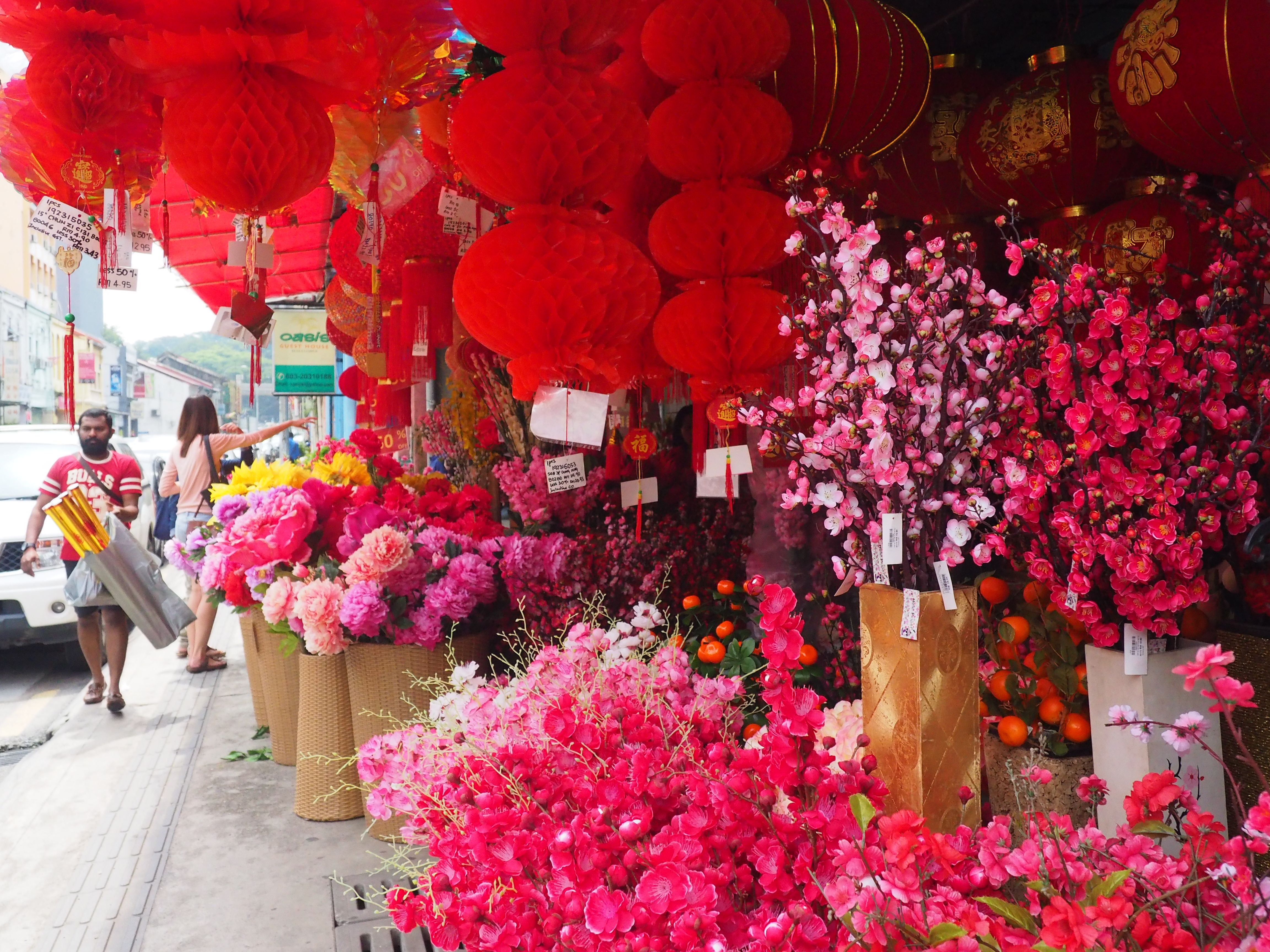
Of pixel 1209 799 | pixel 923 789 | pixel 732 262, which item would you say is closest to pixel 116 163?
pixel 732 262

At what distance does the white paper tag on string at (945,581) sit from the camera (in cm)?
123

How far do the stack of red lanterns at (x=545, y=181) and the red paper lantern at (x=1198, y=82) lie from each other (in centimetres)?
91

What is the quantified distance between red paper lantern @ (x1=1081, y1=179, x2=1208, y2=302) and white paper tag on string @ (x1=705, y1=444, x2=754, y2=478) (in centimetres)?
80

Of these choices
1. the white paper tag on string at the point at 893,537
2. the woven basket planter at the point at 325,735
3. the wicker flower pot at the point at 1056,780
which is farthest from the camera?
the woven basket planter at the point at 325,735

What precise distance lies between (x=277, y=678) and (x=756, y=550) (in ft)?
7.19

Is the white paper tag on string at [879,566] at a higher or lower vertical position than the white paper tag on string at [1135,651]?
higher

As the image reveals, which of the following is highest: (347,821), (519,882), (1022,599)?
(1022,599)

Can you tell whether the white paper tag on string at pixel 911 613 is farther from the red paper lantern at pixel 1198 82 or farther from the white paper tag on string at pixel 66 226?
the white paper tag on string at pixel 66 226

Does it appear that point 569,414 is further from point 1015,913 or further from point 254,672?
point 254,672

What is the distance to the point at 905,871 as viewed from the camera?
2.82 feet

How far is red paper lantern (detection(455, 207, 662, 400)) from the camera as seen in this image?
165cm

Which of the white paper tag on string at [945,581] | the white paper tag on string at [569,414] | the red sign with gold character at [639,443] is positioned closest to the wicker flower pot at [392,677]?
the red sign with gold character at [639,443]

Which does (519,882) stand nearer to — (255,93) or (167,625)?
(255,93)

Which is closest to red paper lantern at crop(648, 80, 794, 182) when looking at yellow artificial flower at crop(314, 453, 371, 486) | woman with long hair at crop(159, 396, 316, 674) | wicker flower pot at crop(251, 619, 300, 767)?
yellow artificial flower at crop(314, 453, 371, 486)
